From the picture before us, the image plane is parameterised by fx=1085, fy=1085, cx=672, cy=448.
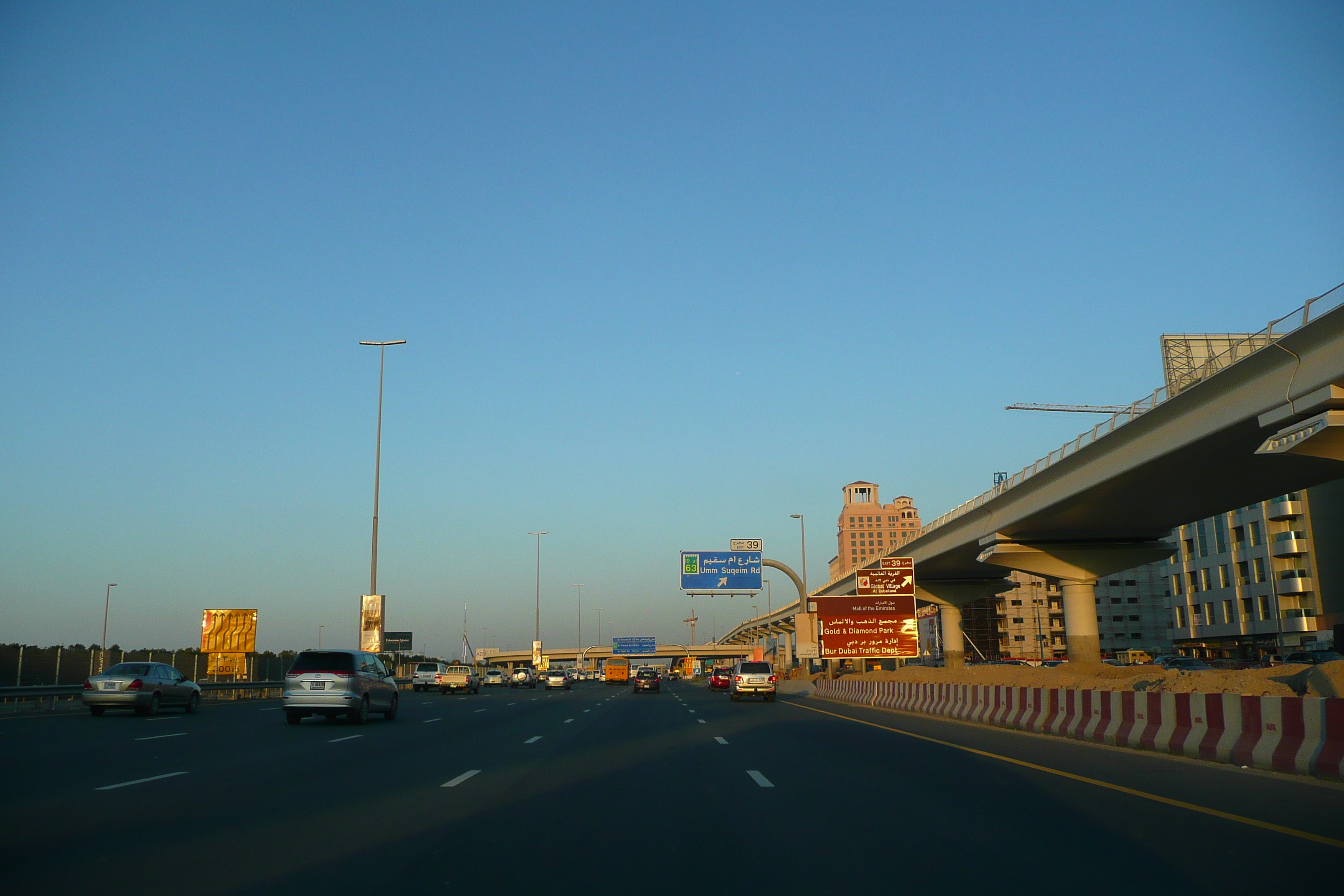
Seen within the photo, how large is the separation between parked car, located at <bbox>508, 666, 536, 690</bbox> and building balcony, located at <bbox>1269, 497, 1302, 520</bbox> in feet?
214

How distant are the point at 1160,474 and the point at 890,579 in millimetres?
12275

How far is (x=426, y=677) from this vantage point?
211 ft

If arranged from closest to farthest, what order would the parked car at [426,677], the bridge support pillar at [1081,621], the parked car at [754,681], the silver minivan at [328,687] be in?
1. the silver minivan at [328,687]
2. the parked car at [754,681]
3. the bridge support pillar at [1081,621]
4. the parked car at [426,677]

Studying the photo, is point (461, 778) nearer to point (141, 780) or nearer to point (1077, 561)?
point (141, 780)

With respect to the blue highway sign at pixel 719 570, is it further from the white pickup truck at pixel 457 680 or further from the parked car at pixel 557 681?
the parked car at pixel 557 681

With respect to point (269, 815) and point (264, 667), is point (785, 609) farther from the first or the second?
point (269, 815)

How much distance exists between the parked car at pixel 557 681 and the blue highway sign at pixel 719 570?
21126 mm

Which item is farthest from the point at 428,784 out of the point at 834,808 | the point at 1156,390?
the point at 1156,390

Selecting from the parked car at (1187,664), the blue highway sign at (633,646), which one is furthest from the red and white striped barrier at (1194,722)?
the blue highway sign at (633,646)

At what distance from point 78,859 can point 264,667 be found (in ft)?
168

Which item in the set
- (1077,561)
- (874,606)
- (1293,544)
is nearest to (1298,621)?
(1293,544)

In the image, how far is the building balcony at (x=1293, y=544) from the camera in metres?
92.5

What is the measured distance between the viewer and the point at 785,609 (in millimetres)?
110000

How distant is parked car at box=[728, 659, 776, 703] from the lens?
48.6 m
